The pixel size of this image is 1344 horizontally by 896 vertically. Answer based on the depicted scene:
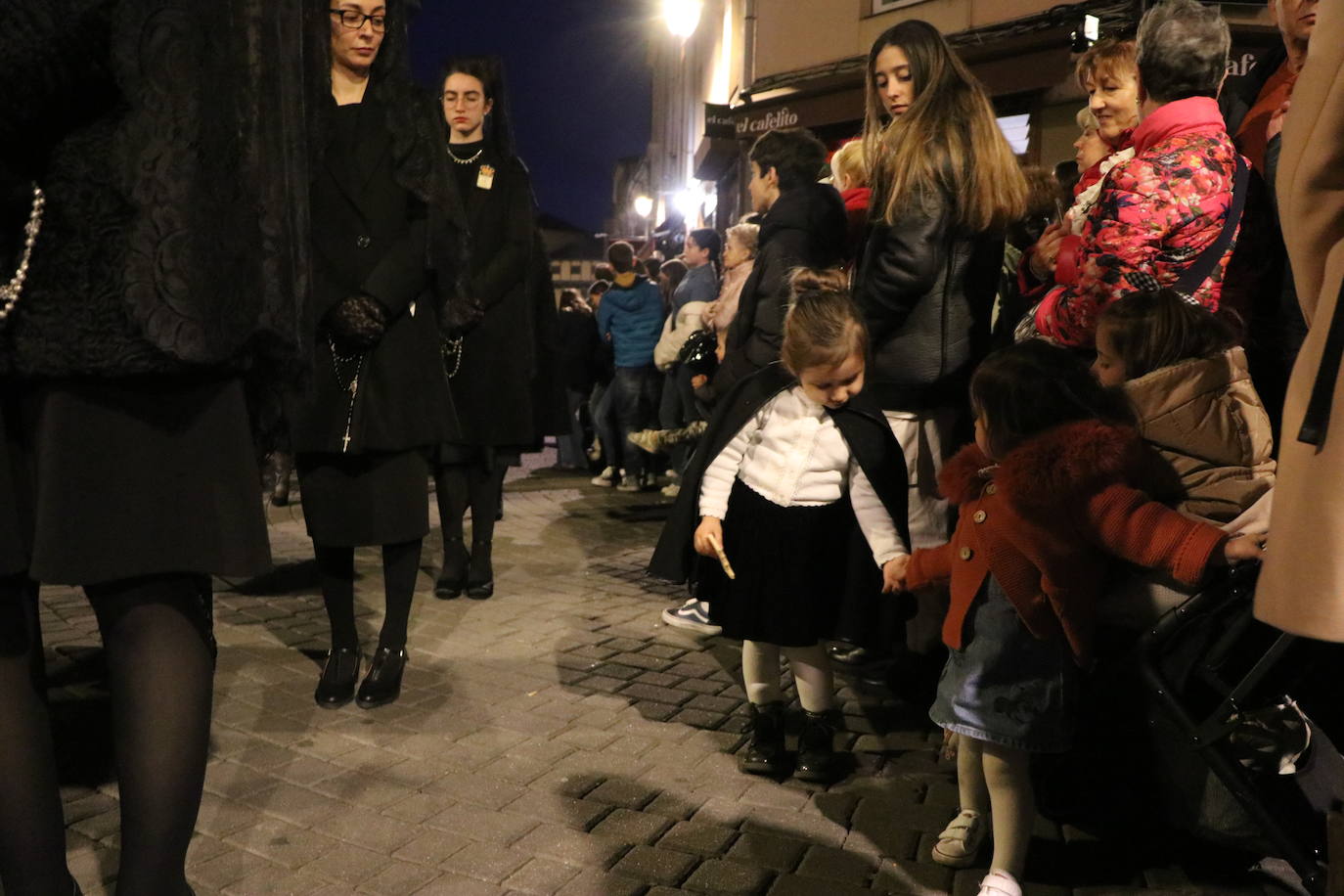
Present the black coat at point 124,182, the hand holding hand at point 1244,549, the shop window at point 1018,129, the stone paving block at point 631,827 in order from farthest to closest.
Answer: the shop window at point 1018,129
the stone paving block at point 631,827
the hand holding hand at point 1244,549
the black coat at point 124,182

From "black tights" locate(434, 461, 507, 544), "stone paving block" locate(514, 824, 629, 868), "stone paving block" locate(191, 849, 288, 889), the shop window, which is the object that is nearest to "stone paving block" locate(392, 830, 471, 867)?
"stone paving block" locate(514, 824, 629, 868)

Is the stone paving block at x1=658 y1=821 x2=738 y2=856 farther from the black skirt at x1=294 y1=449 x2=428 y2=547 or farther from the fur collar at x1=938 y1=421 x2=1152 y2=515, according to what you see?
the black skirt at x1=294 y1=449 x2=428 y2=547

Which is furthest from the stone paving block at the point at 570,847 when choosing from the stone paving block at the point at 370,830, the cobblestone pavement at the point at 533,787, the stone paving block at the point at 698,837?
the stone paving block at the point at 370,830

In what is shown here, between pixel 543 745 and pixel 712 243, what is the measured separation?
6326 mm

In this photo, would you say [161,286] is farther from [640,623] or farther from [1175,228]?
[640,623]

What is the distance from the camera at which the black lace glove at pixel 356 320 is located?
3.56 m

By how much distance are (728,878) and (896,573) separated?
934 millimetres

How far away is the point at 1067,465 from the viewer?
2502 millimetres

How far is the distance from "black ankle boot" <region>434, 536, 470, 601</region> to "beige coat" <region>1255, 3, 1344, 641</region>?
4409 millimetres

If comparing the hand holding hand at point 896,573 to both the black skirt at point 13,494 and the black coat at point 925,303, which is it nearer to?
the black coat at point 925,303

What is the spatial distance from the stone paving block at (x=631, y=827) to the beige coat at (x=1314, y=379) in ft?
6.12

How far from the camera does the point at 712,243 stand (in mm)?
9188

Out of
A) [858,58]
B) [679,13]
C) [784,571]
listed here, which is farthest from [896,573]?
[679,13]

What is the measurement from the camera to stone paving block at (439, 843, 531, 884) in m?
2.63
